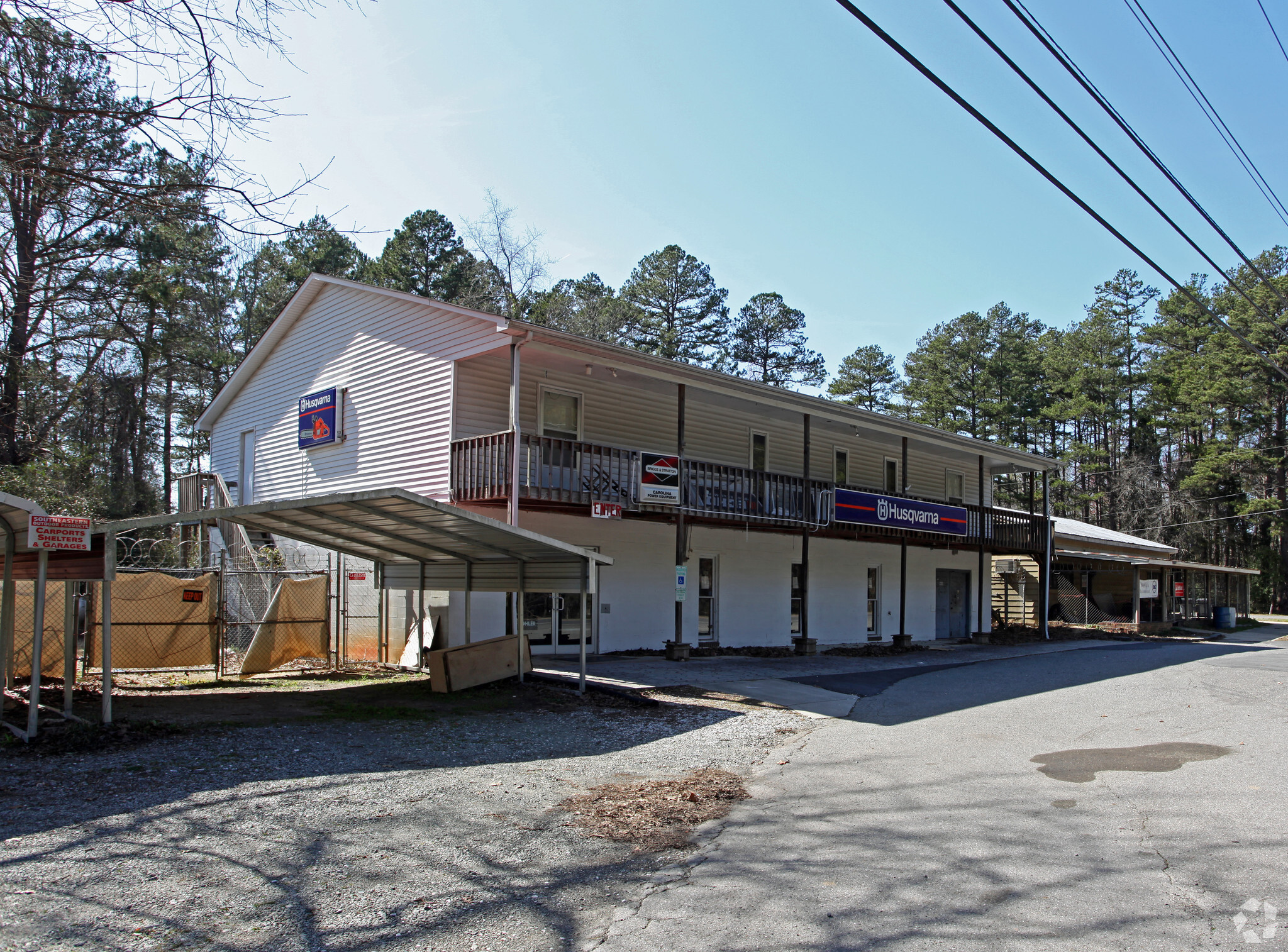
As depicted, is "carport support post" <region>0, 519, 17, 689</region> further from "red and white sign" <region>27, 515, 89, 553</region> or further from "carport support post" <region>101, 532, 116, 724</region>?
"carport support post" <region>101, 532, 116, 724</region>

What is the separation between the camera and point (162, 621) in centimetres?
1449

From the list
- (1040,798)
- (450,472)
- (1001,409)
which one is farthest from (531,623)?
(1001,409)

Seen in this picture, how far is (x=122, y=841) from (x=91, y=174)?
4.80 m

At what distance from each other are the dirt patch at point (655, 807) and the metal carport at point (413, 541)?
3929mm

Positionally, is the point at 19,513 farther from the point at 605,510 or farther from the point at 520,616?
the point at 605,510

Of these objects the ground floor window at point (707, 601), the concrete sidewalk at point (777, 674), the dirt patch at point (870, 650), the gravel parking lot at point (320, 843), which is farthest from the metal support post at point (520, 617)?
the dirt patch at point (870, 650)

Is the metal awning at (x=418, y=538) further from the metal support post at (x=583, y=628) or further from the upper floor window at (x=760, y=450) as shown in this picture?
the upper floor window at (x=760, y=450)

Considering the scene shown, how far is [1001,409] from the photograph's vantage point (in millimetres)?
57906

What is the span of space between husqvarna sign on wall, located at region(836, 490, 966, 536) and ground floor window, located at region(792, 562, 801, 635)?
2.46m

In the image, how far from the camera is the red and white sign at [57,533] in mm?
8164

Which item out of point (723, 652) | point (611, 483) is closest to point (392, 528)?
point (611, 483)

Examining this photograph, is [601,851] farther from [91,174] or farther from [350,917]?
[91,174]

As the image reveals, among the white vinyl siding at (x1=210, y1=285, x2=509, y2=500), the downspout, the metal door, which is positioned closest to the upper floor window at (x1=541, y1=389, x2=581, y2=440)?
the white vinyl siding at (x1=210, y1=285, x2=509, y2=500)

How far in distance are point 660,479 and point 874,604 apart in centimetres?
1124
